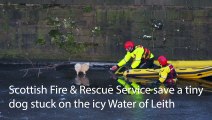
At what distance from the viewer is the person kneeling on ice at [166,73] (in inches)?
554

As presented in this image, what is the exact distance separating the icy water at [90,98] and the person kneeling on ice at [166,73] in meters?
0.36

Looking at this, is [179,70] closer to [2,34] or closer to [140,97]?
[140,97]

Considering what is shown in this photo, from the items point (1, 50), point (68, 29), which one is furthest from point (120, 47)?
point (1, 50)

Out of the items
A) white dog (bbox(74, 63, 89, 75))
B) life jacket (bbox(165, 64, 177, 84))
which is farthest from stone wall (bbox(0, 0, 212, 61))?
life jacket (bbox(165, 64, 177, 84))

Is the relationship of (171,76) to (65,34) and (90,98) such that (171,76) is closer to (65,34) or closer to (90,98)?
(90,98)

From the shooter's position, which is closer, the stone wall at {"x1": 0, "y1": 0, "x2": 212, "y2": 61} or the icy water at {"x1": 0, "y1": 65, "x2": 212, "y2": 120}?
the icy water at {"x1": 0, "y1": 65, "x2": 212, "y2": 120}

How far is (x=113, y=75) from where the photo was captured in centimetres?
1592

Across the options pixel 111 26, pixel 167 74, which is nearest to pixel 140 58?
pixel 167 74

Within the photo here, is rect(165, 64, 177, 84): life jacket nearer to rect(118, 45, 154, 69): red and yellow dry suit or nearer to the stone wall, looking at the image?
rect(118, 45, 154, 69): red and yellow dry suit

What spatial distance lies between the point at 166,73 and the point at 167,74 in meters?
0.05

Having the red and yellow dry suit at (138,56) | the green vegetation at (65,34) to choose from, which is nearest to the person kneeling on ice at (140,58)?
the red and yellow dry suit at (138,56)

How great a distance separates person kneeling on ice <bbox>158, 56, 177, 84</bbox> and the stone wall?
11.9ft

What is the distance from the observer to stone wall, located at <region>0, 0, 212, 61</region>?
57.6 feet

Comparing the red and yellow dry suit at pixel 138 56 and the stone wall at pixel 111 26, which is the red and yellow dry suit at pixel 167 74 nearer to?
the red and yellow dry suit at pixel 138 56
